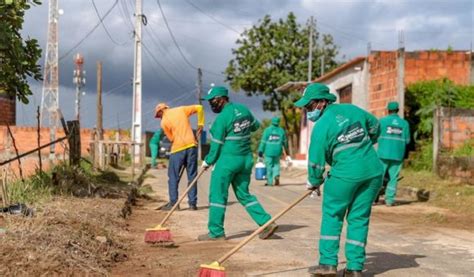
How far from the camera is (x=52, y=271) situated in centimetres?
559

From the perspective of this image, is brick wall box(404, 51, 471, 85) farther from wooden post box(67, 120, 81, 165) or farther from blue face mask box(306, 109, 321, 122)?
blue face mask box(306, 109, 321, 122)

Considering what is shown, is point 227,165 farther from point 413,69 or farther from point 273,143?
point 413,69

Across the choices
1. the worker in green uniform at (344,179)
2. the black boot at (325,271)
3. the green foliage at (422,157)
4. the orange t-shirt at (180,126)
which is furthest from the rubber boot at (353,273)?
the green foliage at (422,157)

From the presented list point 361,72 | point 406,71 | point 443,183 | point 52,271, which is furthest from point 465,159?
point 52,271

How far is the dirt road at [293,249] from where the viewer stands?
655cm

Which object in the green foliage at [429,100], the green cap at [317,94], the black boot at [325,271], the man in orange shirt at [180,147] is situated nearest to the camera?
the black boot at [325,271]

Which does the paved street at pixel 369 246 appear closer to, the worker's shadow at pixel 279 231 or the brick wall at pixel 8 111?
the worker's shadow at pixel 279 231

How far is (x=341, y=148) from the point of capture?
605cm

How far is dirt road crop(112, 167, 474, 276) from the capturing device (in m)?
6.55

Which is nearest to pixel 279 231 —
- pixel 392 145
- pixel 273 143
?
pixel 392 145

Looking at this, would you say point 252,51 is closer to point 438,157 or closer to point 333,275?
point 438,157

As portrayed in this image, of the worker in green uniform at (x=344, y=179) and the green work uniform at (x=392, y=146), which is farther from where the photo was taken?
the green work uniform at (x=392, y=146)

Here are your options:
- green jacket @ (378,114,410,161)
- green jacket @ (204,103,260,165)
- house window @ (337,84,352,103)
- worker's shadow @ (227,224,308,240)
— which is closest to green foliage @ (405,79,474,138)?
green jacket @ (378,114,410,161)

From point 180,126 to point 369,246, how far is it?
467 cm
